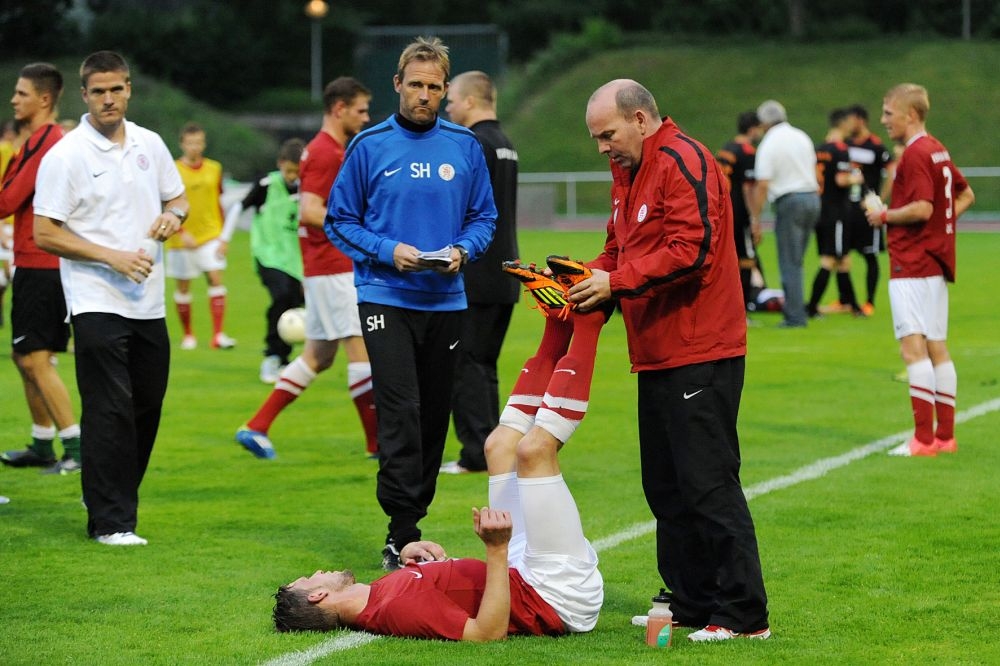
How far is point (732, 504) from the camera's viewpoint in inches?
226

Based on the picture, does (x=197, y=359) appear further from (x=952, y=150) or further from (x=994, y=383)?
(x=952, y=150)

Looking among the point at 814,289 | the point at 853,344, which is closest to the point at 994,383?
the point at 853,344

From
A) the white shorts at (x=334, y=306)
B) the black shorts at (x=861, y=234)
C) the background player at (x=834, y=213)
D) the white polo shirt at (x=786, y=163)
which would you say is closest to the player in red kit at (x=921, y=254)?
the white shorts at (x=334, y=306)

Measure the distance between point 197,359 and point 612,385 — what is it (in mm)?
4558

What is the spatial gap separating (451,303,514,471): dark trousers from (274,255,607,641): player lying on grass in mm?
3612

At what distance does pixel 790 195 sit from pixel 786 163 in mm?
377

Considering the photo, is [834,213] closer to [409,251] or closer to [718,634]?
[409,251]

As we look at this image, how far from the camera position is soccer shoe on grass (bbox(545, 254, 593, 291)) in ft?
18.4

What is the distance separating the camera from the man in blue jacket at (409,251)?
7.03 metres

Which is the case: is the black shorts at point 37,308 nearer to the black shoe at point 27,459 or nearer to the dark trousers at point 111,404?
the black shoe at point 27,459

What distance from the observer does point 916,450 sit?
9.86 meters

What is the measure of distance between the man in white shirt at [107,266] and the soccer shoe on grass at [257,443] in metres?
2.40

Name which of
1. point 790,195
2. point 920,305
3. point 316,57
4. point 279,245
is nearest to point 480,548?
point 920,305

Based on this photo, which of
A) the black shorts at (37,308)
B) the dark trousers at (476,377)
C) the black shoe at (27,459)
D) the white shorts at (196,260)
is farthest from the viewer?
the white shorts at (196,260)
